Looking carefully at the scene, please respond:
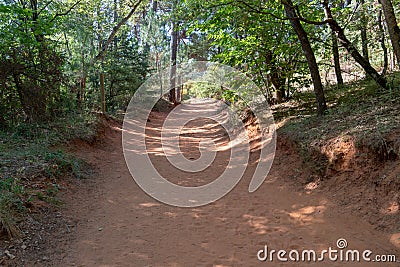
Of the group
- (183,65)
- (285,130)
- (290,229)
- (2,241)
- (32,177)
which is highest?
(183,65)

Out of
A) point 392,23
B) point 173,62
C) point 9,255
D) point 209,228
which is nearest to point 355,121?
point 392,23

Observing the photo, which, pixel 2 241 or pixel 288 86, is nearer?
pixel 2 241

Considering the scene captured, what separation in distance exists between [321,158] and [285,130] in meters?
2.16

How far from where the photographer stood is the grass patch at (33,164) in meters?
4.46

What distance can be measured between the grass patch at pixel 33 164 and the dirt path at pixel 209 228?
59cm

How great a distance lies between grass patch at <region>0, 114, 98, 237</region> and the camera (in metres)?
4.46

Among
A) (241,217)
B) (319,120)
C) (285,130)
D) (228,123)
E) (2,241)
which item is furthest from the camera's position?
(228,123)

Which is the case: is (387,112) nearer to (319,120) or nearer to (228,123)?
(319,120)

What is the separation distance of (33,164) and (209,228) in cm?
399

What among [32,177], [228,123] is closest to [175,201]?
[32,177]

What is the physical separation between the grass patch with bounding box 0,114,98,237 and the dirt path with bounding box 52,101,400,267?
588 mm

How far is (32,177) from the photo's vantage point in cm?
556

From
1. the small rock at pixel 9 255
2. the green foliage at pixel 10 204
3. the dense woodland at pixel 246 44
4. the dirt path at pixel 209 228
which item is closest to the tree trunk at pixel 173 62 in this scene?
the dense woodland at pixel 246 44

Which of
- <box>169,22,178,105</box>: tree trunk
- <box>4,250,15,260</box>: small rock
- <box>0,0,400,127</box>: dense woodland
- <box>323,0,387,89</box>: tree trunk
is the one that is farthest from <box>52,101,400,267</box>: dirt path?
Result: <box>169,22,178,105</box>: tree trunk
